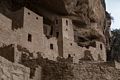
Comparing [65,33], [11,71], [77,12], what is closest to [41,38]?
[65,33]

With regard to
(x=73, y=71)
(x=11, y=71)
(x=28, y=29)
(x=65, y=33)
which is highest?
(x=65, y=33)

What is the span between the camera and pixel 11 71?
16.5ft

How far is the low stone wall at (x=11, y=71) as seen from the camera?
4844mm

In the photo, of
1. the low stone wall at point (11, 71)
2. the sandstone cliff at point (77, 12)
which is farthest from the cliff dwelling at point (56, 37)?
the low stone wall at point (11, 71)

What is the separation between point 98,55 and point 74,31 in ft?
10.3

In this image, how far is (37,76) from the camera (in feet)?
41.2

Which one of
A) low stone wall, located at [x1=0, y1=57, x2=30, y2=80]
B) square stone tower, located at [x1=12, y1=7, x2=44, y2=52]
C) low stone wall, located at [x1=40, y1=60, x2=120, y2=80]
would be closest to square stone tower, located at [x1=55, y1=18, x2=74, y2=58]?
square stone tower, located at [x1=12, y1=7, x2=44, y2=52]

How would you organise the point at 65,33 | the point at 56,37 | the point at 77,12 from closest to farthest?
the point at 56,37 < the point at 65,33 < the point at 77,12

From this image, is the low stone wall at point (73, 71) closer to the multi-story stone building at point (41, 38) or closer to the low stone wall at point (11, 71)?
the multi-story stone building at point (41, 38)

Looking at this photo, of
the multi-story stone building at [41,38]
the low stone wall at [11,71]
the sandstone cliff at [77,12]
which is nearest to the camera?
the low stone wall at [11,71]

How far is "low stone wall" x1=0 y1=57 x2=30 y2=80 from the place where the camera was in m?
4.84

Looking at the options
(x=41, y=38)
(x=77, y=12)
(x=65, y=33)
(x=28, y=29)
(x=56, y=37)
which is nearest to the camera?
(x=28, y=29)

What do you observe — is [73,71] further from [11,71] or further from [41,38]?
[41,38]

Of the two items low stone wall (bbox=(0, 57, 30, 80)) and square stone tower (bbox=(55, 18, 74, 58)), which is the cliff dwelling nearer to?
square stone tower (bbox=(55, 18, 74, 58))
